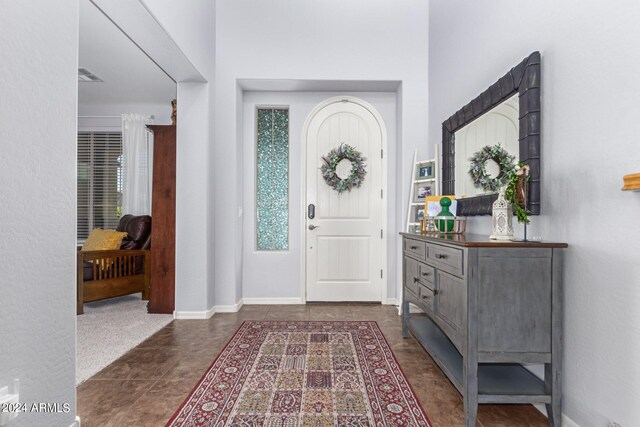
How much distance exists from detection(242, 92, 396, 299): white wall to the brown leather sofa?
1268 millimetres

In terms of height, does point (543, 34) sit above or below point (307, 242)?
above

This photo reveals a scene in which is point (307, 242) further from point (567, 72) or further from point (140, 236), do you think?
point (567, 72)

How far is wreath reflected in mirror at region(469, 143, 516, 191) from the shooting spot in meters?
2.07

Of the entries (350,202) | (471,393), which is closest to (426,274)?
(471,393)

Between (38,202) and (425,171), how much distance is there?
3024 mm

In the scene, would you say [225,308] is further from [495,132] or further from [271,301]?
[495,132]

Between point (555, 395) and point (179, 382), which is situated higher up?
point (555, 395)

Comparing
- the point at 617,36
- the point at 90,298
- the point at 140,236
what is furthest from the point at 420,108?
the point at 90,298

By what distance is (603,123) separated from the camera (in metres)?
1.41

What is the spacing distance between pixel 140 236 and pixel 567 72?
4.30 meters

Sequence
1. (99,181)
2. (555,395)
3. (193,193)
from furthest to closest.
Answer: (99,181) < (193,193) < (555,395)

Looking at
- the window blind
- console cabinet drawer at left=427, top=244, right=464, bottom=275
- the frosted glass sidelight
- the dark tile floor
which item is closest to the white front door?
the frosted glass sidelight

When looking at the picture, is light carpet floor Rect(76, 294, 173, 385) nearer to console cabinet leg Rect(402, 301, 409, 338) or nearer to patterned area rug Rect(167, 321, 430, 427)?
patterned area rug Rect(167, 321, 430, 427)

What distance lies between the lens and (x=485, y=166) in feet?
7.68
